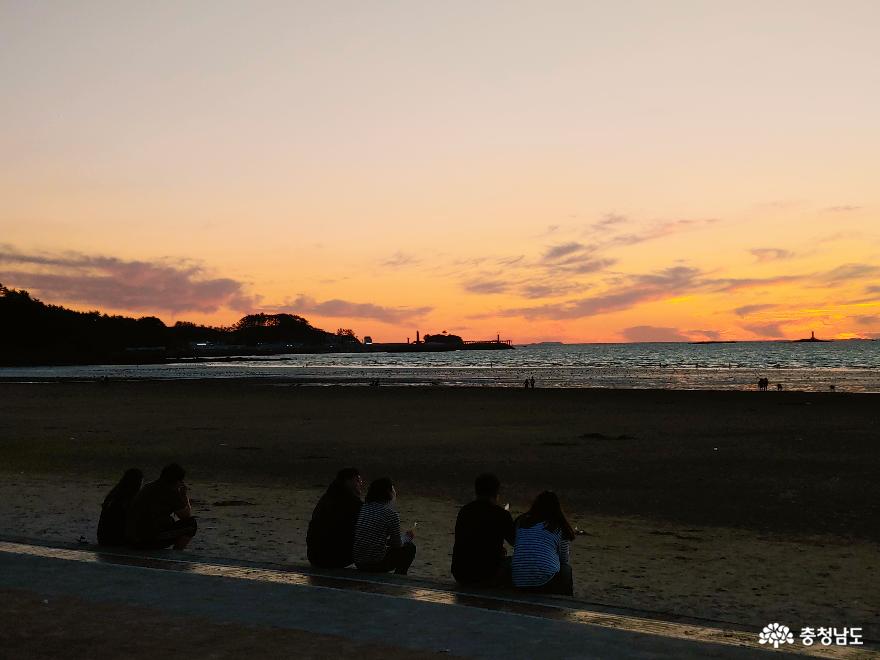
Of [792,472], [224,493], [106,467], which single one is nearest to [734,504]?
[792,472]

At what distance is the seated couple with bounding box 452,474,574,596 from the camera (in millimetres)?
7793

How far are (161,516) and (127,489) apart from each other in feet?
2.08

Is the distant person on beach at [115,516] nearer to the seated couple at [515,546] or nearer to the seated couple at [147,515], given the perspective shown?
the seated couple at [147,515]

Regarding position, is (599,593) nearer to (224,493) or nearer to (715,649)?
(715,649)

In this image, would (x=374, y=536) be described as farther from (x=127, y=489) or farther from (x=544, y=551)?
(x=127, y=489)

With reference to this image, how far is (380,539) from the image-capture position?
28.3 feet

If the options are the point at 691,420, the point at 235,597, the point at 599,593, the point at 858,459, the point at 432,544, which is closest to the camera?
the point at 235,597

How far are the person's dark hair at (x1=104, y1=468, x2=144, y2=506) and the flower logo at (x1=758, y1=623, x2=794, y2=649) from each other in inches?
274

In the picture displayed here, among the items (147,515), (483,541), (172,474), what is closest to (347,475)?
(483,541)

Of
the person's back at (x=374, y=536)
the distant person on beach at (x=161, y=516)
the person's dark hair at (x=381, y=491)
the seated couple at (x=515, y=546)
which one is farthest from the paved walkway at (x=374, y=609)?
the person's dark hair at (x=381, y=491)

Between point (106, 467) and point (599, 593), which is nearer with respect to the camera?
point (599, 593)

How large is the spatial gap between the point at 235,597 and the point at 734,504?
10092 mm

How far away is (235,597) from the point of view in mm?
7211

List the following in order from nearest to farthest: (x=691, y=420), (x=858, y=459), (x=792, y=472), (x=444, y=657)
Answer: (x=444, y=657) < (x=792, y=472) < (x=858, y=459) < (x=691, y=420)
